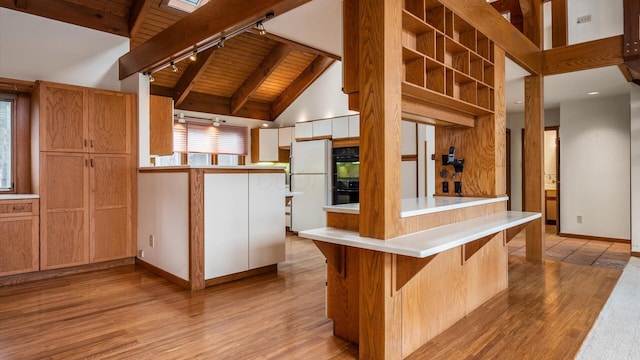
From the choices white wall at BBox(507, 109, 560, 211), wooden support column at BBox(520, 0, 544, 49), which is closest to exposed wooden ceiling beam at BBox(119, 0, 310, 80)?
wooden support column at BBox(520, 0, 544, 49)

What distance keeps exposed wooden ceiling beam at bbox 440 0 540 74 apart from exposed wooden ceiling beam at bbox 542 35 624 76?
16cm

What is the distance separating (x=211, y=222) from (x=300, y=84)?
4.48 meters

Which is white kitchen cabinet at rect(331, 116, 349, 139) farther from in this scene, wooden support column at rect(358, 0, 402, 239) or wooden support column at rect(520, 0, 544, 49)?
wooden support column at rect(358, 0, 402, 239)

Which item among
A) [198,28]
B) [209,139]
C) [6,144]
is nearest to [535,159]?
[198,28]

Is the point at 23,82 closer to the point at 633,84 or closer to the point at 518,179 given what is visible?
the point at 633,84

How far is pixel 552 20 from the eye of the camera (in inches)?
184

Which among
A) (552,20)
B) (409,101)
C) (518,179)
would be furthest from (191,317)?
(518,179)

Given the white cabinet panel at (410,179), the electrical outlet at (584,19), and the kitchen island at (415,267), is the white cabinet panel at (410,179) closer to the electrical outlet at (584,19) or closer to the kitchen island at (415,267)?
the kitchen island at (415,267)

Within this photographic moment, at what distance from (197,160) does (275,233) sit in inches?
143

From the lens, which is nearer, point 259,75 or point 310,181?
point 310,181

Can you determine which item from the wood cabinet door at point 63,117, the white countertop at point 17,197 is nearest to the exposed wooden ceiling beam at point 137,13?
the wood cabinet door at point 63,117

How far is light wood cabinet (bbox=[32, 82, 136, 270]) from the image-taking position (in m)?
3.80

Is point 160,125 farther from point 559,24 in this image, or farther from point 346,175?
point 559,24

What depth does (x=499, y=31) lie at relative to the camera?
336 cm
